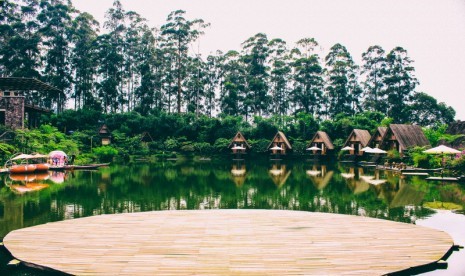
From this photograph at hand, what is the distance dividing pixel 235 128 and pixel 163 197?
90.8ft

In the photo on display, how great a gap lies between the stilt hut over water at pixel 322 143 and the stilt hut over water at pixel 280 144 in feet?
7.48

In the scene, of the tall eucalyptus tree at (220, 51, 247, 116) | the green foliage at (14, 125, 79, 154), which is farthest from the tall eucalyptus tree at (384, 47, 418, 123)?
the green foliage at (14, 125, 79, 154)

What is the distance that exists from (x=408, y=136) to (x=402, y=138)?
0.83 meters

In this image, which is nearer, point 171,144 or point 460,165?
point 460,165

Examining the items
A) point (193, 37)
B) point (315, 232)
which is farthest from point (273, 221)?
point (193, 37)

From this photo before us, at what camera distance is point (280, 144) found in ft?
123

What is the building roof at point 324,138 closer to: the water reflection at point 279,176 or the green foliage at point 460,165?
the water reflection at point 279,176

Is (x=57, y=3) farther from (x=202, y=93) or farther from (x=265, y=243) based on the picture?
(x=265, y=243)

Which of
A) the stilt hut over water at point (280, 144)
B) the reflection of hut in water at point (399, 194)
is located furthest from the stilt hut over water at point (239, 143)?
the reflection of hut in water at point (399, 194)

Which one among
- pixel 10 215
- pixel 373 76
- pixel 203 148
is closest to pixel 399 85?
pixel 373 76

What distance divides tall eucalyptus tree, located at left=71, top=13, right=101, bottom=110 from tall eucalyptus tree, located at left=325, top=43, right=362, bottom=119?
2900 cm

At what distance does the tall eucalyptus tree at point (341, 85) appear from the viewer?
156ft

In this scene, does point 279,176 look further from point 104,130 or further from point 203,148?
point 104,130

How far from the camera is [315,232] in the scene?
6.39 meters
